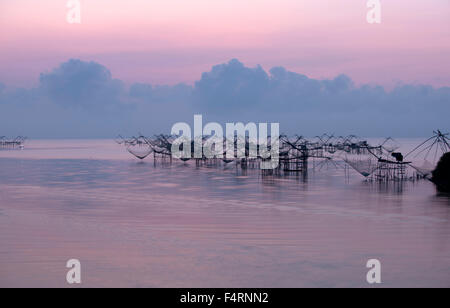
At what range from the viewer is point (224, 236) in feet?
30.1

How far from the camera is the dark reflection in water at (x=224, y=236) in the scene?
6.79 metres

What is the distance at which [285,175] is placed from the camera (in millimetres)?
22703

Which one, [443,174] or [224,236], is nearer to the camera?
[224,236]

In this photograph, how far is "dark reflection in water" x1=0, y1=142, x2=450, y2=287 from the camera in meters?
6.79

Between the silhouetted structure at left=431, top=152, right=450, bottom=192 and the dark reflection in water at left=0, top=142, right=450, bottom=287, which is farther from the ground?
the silhouetted structure at left=431, top=152, right=450, bottom=192

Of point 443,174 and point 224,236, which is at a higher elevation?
point 443,174

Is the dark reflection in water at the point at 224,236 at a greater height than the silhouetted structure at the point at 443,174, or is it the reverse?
the silhouetted structure at the point at 443,174

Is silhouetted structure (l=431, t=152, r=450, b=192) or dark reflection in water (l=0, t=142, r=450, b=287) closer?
dark reflection in water (l=0, t=142, r=450, b=287)

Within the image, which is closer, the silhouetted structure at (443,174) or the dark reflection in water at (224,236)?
the dark reflection in water at (224,236)

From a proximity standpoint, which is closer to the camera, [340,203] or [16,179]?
[340,203]
